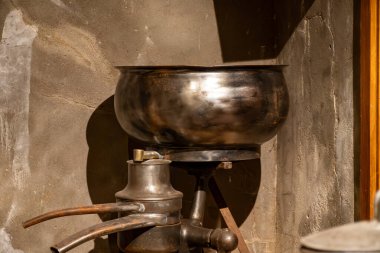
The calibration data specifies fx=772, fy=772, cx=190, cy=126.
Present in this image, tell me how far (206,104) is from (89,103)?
775mm

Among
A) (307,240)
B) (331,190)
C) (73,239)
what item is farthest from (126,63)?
(307,240)

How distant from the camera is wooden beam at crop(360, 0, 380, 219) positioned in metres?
2.63

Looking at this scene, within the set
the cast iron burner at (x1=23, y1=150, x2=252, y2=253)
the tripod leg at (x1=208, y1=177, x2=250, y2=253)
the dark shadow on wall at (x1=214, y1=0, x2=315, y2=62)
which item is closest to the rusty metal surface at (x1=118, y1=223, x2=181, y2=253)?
the cast iron burner at (x1=23, y1=150, x2=252, y2=253)

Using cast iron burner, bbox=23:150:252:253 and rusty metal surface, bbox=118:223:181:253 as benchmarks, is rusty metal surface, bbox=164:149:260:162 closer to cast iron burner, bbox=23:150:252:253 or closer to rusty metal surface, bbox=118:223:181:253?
cast iron burner, bbox=23:150:252:253

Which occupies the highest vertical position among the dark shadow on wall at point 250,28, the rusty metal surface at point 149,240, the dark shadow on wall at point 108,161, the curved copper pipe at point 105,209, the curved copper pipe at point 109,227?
the dark shadow on wall at point 250,28

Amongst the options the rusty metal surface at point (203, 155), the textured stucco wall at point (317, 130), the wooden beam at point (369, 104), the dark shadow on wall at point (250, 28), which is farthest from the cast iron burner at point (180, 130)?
the dark shadow on wall at point (250, 28)

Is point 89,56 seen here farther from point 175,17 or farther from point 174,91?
point 174,91

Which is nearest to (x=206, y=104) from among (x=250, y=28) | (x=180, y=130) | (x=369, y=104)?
(x=180, y=130)

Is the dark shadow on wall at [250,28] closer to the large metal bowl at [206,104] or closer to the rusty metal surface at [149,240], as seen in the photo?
the large metal bowl at [206,104]

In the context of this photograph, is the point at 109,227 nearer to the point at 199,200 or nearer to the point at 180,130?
the point at 180,130

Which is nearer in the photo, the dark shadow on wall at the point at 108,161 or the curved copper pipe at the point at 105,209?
the curved copper pipe at the point at 105,209

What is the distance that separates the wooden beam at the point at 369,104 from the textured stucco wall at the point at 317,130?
0.42 feet

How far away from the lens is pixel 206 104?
9.00 feet

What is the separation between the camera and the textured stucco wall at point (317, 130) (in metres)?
2.89
